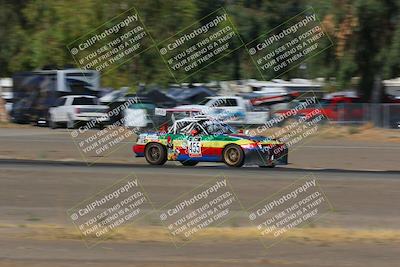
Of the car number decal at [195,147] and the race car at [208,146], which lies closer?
the race car at [208,146]

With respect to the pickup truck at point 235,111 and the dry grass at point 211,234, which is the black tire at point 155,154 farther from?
the pickup truck at point 235,111

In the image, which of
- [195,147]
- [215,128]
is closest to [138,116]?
[215,128]

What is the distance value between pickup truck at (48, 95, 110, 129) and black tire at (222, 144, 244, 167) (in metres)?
16.6

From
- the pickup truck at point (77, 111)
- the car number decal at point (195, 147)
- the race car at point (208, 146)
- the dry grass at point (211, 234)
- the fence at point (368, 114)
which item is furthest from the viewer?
the pickup truck at point (77, 111)

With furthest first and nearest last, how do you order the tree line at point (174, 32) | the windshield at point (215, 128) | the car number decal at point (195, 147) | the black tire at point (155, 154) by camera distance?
the tree line at point (174, 32) → the black tire at point (155, 154) → the windshield at point (215, 128) → the car number decal at point (195, 147)

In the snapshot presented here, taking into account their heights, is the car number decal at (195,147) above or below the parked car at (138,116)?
below

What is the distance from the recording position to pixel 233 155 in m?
20.2

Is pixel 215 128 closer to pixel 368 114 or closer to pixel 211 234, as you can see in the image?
pixel 211 234

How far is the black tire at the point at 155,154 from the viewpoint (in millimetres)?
20781

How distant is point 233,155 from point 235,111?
15.8 meters

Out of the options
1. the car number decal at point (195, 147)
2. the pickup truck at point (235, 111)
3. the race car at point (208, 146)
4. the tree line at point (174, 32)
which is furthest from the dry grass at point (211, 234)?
the tree line at point (174, 32)

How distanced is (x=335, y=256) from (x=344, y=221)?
320 centimetres

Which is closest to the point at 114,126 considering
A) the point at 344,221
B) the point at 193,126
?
the point at 193,126

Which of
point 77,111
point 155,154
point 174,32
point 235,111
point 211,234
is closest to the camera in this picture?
point 211,234
